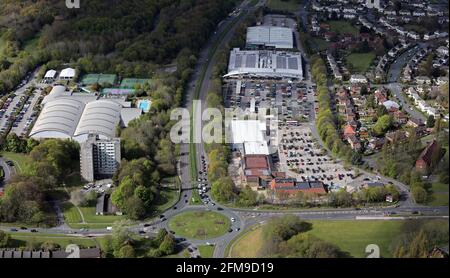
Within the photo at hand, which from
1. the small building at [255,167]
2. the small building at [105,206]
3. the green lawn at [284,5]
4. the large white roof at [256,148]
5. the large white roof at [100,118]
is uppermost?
the green lawn at [284,5]

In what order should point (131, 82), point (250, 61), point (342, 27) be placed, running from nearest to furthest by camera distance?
point (131, 82)
point (250, 61)
point (342, 27)

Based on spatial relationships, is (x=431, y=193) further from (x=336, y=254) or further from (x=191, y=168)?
(x=191, y=168)

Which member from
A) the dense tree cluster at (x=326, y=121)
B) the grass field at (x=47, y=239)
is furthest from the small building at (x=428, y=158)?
the grass field at (x=47, y=239)

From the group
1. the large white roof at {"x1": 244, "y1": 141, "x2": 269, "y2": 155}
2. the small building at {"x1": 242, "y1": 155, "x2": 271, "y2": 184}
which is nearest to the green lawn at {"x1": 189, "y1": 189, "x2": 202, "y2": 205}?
the small building at {"x1": 242, "y1": 155, "x2": 271, "y2": 184}

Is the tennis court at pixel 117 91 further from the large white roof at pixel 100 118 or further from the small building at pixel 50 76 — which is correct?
the small building at pixel 50 76

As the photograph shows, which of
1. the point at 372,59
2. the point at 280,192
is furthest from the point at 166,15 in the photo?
the point at 280,192

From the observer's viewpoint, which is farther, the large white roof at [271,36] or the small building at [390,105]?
the large white roof at [271,36]

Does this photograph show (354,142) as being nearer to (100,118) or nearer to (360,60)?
(100,118)

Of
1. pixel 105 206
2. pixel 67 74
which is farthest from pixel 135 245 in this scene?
pixel 67 74
